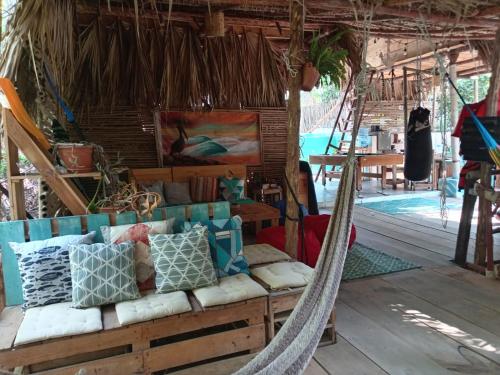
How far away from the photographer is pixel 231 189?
15.2ft

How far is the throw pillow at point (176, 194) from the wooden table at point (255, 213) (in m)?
0.57

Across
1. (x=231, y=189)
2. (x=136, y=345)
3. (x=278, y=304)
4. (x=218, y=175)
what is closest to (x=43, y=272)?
(x=136, y=345)

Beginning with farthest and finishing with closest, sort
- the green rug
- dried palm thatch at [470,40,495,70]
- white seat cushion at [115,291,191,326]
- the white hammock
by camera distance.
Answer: dried palm thatch at [470,40,495,70], the green rug, white seat cushion at [115,291,191,326], the white hammock

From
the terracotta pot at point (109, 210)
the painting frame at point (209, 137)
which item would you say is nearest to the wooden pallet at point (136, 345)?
the terracotta pot at point (109, 210)

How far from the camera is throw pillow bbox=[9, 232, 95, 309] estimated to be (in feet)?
6.88

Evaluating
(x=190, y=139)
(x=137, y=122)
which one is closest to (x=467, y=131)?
(x=190, y=139)

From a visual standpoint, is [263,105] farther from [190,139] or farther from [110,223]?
[110,223]

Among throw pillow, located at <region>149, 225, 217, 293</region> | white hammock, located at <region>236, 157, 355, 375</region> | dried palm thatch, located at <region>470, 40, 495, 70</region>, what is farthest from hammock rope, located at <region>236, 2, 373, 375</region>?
dried palm thatch, located at <region>470, 40, 495, 70</region>

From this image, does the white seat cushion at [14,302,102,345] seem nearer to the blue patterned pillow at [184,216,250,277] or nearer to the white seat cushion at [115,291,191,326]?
the white seat cushion at [115,291,191,326]

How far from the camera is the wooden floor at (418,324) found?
7.22ft

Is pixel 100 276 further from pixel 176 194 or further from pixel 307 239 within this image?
pixel 176 194

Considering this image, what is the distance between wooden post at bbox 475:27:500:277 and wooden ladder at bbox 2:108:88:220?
3275 millimetres

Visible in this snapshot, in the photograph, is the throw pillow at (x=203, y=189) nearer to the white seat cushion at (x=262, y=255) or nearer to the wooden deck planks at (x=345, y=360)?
the white seat cushion at (x=262, y=255)

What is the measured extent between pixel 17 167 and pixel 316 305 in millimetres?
1856
